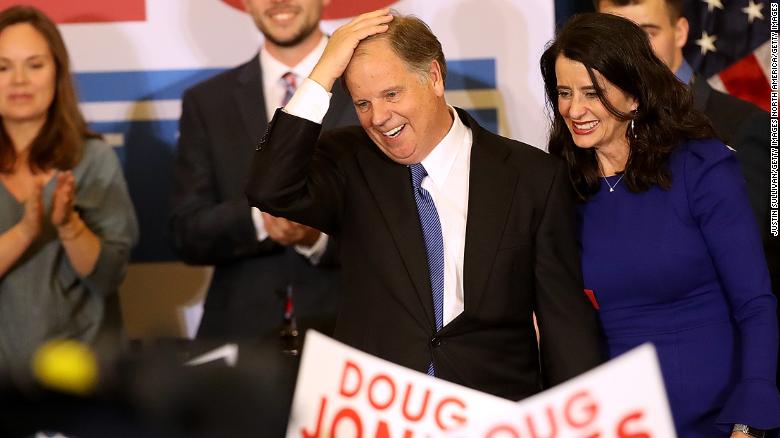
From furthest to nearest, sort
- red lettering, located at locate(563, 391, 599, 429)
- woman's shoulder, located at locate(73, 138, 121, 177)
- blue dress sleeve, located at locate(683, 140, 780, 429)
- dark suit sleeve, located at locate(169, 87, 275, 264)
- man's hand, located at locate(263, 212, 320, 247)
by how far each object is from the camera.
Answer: woman's shoulder, located at locate(73, 138, 121, 177) < dark suit sleeve, located at locate(169, 87, 275, 264) < man's hand, located at locate(263, 212, 320, 247) < blue dress sleeve, located at locate(683, 140, 780, 429) < red lettering, located at locate(563, 391, 599, 429)

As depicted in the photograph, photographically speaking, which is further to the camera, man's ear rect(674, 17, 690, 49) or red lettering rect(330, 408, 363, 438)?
man's ear rect(674, 17, 690, 49)

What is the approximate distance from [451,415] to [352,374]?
21 cm

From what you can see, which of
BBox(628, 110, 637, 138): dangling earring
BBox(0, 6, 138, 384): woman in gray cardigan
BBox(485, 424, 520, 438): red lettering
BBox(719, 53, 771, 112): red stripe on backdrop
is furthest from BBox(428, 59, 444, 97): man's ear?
BBox(719, 53, 771, 112): red stripe on backdrop

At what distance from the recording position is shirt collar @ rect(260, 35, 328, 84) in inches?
163

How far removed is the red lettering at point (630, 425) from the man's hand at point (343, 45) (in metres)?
0.92

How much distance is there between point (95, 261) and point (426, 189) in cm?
162

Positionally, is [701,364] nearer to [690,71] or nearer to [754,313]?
[754,313]

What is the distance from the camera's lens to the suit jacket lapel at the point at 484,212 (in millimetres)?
2549

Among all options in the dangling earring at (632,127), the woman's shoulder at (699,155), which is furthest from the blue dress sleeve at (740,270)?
the dangling earring at (632,127)

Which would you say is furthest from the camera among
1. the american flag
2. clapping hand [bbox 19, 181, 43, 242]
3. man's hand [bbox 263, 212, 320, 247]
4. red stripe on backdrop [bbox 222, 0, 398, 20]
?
red stripe on backdrop [bbox 222, 0, 398, 20]

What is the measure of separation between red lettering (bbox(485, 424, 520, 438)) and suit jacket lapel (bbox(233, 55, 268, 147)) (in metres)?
1.99

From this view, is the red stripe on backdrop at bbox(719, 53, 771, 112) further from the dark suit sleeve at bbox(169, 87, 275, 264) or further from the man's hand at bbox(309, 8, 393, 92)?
the man's hand at bbox(309, 8, 393, 92)

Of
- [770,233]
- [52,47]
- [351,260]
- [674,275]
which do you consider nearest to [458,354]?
[351,260]

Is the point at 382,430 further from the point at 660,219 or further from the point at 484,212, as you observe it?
the point at 660,219
